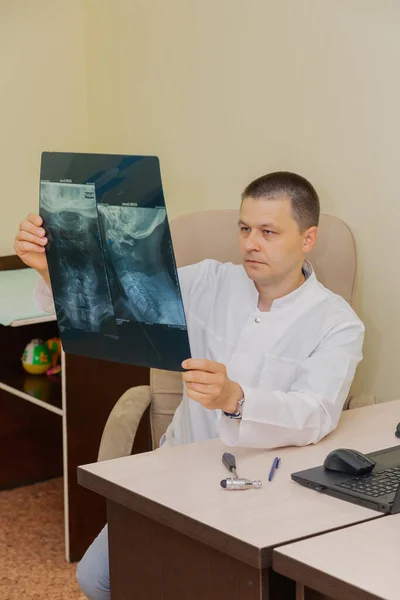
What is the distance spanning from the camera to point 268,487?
5.18ft

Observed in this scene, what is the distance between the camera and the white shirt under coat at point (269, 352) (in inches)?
70.2

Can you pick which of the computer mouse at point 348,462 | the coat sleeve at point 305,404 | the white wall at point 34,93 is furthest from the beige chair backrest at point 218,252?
the white wall at point 34,93

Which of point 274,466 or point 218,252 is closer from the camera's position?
point 274,466

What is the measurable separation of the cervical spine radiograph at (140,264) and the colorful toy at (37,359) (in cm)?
155

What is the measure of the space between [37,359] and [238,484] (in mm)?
1786

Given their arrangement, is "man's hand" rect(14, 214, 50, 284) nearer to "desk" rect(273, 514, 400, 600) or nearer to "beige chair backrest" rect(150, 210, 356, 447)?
"beige chair backrest" rect(150, 210, 356, 447)

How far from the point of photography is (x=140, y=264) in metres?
1.68

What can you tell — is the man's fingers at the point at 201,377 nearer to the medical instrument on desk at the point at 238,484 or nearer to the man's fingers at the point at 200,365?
the man's fingers at the point at 200,365

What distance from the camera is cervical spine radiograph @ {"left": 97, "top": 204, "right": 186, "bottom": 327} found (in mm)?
1641

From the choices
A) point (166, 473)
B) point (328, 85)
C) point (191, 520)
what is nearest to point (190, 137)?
point (328, 85)

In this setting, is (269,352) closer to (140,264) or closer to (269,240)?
(269,240)

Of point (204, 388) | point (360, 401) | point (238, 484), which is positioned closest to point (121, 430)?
point (360, 401)

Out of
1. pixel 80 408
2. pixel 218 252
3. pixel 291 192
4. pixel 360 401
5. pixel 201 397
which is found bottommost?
pixel 80 408

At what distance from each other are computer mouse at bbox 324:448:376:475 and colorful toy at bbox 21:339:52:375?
177 centimetres
